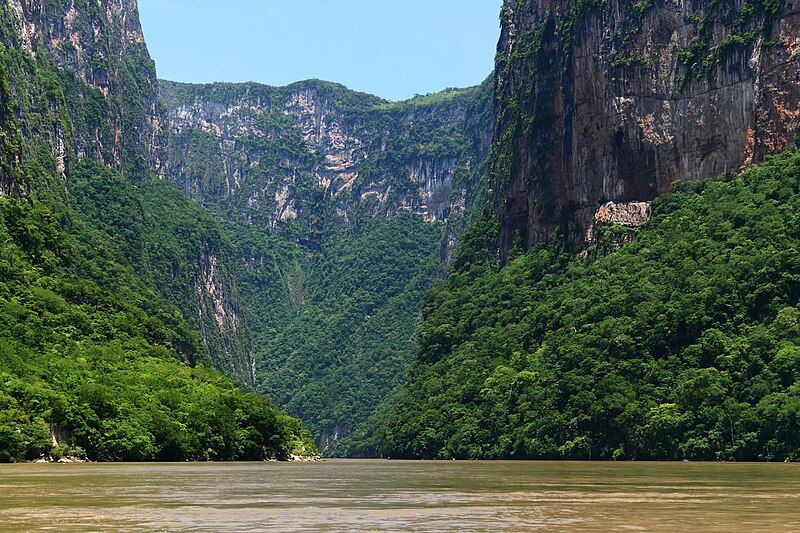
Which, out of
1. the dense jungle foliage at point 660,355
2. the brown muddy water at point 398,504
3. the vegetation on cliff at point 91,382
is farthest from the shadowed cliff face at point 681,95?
the brown muddy water at point 398,504

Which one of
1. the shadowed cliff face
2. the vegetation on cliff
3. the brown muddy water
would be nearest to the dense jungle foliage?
the shadowed cliff face

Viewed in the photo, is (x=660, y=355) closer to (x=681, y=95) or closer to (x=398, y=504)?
(x=681, y=95)

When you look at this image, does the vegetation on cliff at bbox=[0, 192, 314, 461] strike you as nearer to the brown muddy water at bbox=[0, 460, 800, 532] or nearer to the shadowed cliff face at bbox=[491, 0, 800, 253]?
the brown muddy water at bbox=[0, 460, 800, 532]

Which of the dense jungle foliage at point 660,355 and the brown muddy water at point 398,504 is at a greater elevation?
the dense jungle foliage at point 660,355

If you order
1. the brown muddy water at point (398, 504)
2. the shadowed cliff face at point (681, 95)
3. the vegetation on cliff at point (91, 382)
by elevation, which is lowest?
the brown muddy water at point (398, 504)

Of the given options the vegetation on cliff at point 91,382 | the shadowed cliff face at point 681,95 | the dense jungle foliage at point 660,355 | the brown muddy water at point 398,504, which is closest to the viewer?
the brown muddy water at point 398,504

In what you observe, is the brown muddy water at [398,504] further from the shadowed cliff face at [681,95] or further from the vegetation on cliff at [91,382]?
the shadowed cliff face at [681,95]

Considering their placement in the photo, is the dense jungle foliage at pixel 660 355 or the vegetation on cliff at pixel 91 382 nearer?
the vegetation on cliff at pixel 91 382

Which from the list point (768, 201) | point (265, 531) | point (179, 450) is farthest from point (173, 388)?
point (265, 531)
